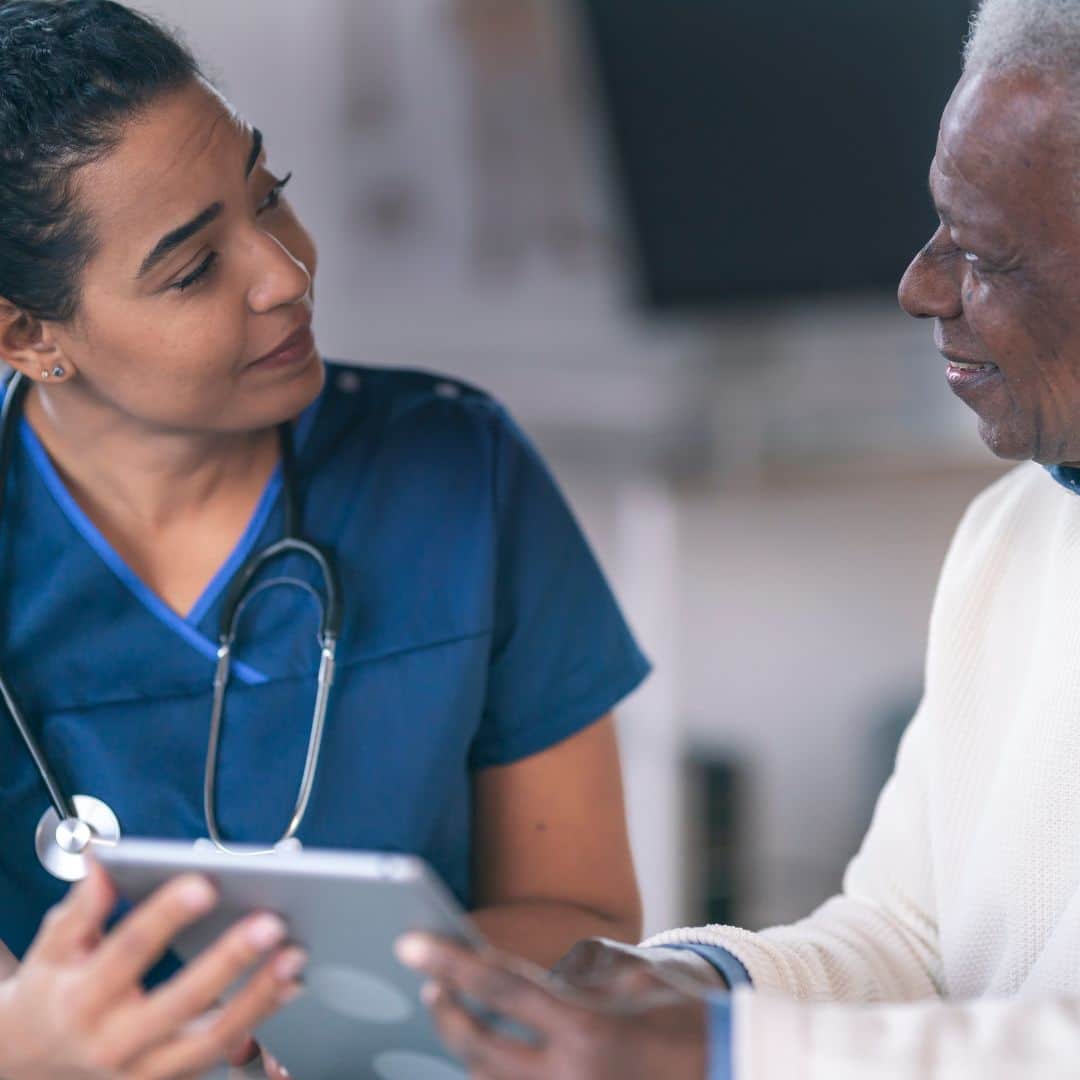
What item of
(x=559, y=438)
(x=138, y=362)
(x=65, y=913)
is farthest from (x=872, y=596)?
(x=65, y=913)

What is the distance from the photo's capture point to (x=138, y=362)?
3.77ft

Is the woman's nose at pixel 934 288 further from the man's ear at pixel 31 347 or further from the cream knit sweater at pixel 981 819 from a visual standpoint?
the man's ear at pixel 31 347

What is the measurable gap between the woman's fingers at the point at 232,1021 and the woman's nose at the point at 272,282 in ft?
1.82

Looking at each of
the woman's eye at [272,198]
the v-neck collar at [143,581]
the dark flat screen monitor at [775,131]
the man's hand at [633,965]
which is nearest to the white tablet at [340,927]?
the man's hand at [633,965]

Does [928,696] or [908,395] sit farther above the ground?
[928,696]

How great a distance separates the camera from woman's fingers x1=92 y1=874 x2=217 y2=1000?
2.39 ft

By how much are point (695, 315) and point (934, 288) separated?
195cm

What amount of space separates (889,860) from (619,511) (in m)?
2.02

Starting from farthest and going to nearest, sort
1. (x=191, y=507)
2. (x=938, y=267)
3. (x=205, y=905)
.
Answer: (x=191, y=507)
(x=938, y=267)
(x=205, y=905)

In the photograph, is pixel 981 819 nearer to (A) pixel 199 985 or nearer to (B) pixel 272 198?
(A) pixel 199 985

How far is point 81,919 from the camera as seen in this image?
0.76 m

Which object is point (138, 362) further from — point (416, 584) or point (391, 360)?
point (391, 360)

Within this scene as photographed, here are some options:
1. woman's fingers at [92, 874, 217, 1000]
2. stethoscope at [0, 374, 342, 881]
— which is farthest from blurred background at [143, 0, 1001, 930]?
woman's fingers at [92, 874, 217, 1000]

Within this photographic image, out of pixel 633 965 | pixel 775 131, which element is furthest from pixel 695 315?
pixel 633 965
